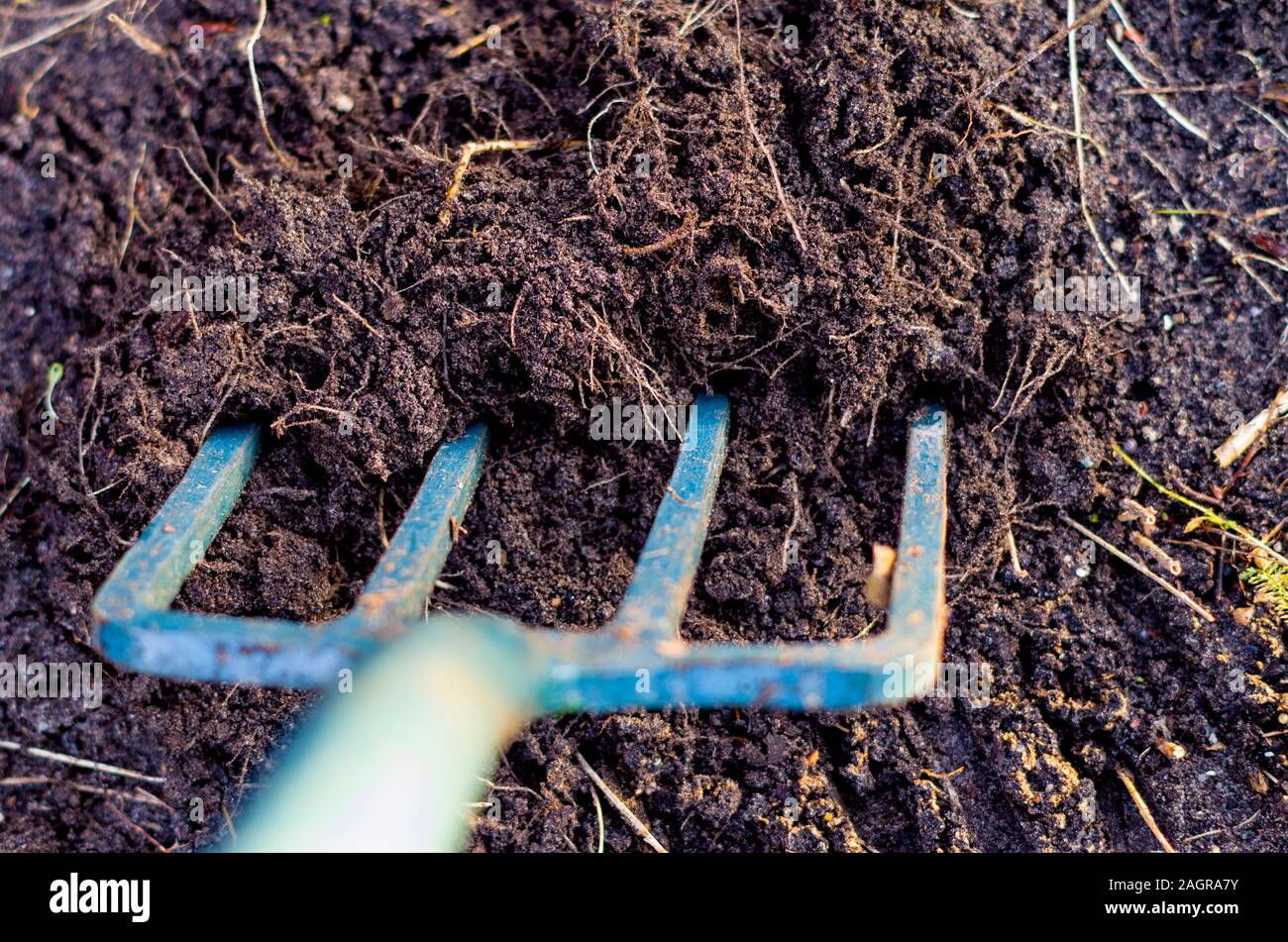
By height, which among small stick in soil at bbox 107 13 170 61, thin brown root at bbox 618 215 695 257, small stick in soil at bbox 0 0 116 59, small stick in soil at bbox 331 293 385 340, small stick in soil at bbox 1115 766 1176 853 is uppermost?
small stick in soil at bbox 0 0 116 59

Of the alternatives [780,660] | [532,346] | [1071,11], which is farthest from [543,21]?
[780,660]

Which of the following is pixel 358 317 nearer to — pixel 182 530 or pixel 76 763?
pixel 182 530

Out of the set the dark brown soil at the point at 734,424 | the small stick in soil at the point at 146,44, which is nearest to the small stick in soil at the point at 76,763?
the dark brown soil at the point at 734,424

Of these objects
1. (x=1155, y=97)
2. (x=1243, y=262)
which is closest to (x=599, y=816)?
(x=1243, y=262)

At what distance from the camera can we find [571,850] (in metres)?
1.97

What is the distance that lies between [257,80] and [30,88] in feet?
2.16

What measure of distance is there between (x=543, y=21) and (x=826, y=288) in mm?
1004

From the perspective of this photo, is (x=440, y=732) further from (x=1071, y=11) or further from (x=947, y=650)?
(x=1071, y=11)

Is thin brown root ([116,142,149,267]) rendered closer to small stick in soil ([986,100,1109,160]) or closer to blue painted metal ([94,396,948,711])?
blue painted metal ([94,396,948,711])

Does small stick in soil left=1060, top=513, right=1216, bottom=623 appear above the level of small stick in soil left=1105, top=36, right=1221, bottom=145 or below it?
below

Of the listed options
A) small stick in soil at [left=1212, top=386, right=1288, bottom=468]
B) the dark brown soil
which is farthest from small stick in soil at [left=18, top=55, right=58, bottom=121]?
small stick in soil at [left=1212, top=386, right=1288, bottom=468]

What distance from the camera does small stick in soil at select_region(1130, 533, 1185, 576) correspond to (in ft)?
6.84

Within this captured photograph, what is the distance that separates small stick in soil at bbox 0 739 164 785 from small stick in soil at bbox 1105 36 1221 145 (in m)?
2.62

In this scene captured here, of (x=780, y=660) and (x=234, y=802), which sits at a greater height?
(x=780, y=660)
